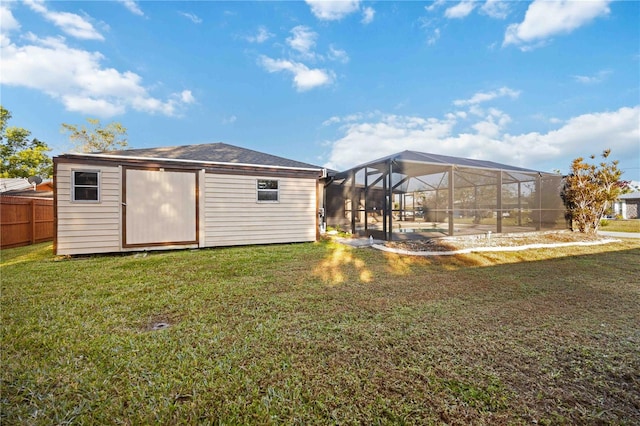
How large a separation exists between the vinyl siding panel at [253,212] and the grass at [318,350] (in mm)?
2966

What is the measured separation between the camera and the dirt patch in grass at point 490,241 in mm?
6812

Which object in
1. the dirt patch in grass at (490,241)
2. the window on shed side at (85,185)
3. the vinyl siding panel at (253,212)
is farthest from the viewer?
the vinyl siding panel at (253,212)

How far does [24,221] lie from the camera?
7.93m

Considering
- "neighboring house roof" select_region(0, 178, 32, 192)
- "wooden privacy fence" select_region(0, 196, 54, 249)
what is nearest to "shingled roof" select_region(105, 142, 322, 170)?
"wooden privacy fence" select_region(0, 196, 54, 249)

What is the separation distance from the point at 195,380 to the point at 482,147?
2628 centimetres

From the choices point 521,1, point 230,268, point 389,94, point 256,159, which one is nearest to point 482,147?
point 389,94

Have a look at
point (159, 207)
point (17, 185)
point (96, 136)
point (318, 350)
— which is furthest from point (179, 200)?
point (96, 136)

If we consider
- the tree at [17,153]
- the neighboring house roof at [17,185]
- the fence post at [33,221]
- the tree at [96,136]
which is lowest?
the fence post at [33,221]

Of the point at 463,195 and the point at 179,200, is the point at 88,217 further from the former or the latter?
the point at 463,195

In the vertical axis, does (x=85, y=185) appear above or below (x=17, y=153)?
below

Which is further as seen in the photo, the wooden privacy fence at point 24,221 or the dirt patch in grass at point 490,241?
the wooden privacy fence at point 24,221

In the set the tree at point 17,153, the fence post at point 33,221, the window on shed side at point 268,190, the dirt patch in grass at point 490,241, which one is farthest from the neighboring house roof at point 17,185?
the dirt patch in grass at point 490,241

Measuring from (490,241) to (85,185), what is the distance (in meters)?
10.9

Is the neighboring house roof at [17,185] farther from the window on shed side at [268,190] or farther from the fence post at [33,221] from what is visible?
the window on shed side at [268,190]
